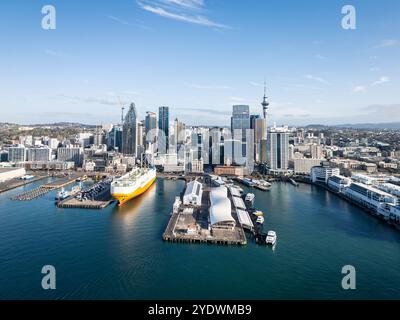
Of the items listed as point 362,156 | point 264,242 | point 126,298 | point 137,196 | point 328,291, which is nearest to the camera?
point 126,298

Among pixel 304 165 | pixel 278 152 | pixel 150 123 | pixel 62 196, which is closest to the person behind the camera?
pixel 62 196

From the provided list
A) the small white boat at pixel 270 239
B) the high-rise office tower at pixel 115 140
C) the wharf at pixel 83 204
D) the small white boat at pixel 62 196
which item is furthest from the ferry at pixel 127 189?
the high-rise office tower at pixel 115 140

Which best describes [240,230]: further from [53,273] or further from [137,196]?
[137,196]

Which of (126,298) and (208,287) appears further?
(208,287)

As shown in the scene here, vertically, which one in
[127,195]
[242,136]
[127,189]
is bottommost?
[127,195]

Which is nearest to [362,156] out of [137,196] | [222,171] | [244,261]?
[222,171]

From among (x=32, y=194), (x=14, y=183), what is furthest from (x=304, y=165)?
(x=14, y=183)

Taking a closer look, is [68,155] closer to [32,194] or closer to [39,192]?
[39,192]
